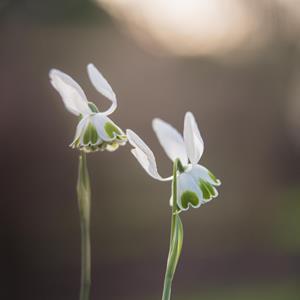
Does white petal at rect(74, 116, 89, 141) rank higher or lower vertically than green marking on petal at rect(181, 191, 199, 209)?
higher

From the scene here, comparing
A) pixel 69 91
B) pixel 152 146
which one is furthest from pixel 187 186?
pixel 152 146

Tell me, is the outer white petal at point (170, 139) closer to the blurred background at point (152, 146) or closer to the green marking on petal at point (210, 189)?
the green marking on petal at point (210, 189)

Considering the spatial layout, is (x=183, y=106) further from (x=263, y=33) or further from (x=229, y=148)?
(x=263, y=33)

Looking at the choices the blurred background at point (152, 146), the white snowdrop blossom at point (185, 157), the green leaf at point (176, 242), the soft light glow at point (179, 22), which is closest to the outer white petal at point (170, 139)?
the white snowdrop blossom at point (185, 157)

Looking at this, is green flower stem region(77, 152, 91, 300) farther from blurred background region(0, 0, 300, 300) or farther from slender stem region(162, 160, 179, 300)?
blurred background region(0, 0, 300, 300)

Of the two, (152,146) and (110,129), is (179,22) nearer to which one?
(152,146)

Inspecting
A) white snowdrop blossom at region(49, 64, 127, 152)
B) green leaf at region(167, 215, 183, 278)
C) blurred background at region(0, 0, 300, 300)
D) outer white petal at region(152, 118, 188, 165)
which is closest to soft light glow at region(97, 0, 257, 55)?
blurred background at region(0, 0, 300, 300)

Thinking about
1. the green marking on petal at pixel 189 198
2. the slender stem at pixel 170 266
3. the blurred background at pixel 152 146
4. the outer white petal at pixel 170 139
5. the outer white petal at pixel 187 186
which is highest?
the blurred background at pixel 152 146
